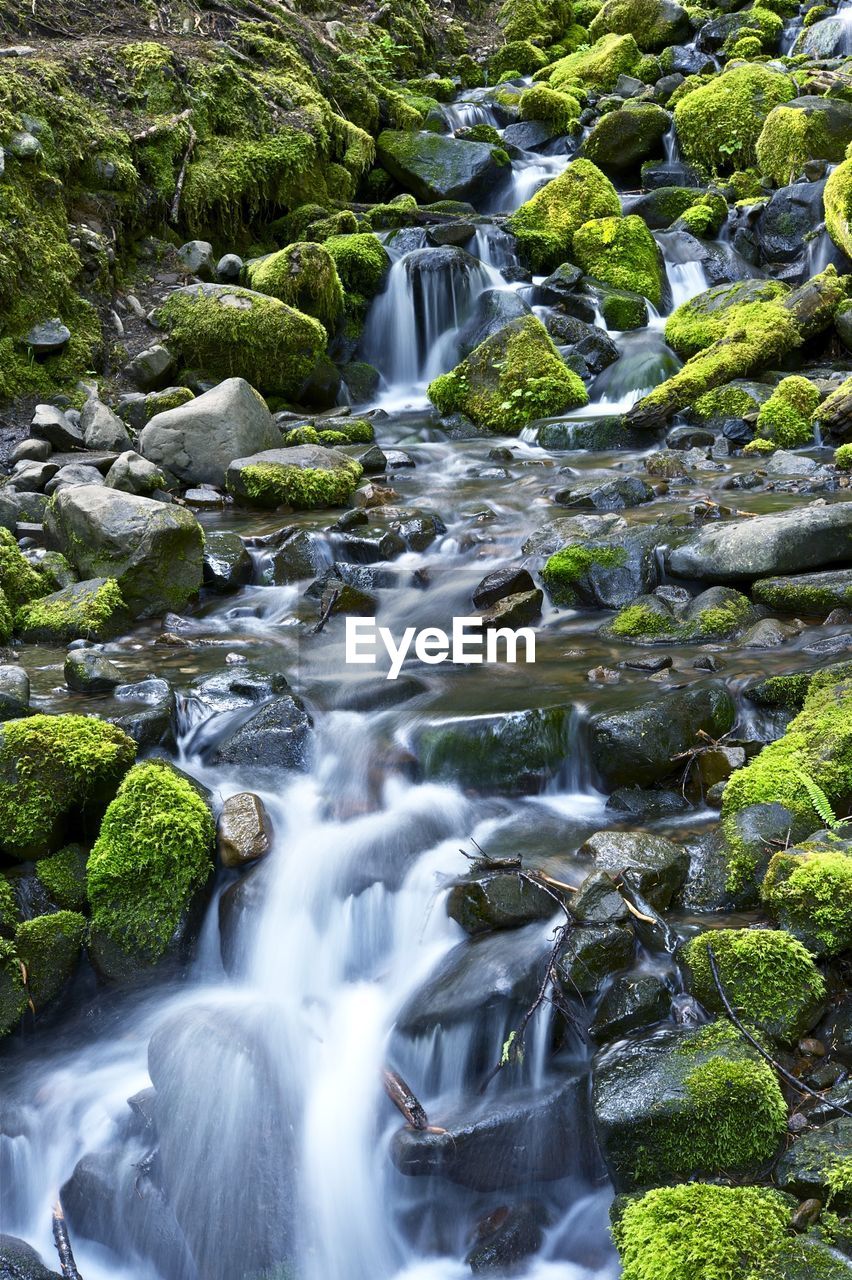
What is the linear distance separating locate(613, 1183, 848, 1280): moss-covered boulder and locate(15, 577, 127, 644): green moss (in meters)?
4.74

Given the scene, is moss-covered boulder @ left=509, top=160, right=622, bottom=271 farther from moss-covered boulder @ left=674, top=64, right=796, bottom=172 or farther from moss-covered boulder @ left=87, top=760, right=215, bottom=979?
moss-covered boulder @ left=87, top=760, right=215, bottom=979

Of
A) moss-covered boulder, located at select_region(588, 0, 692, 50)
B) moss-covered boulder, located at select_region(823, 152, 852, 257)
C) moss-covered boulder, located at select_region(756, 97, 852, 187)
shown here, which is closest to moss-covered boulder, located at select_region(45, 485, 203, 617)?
moss-covered boulder, located at select_region(823, 152, 852, 257)

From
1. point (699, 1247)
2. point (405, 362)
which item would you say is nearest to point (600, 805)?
point (699, 1247)

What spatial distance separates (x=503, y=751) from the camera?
4.90 meters

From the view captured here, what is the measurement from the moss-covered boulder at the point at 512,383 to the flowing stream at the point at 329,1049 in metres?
5.48

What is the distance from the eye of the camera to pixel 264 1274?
10.5 feet

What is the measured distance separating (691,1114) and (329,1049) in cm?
144

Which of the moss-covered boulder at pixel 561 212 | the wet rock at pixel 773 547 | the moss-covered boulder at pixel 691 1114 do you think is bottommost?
the moss-covered boulder at pixel 691 1114

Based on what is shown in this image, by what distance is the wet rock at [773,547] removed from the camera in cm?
605

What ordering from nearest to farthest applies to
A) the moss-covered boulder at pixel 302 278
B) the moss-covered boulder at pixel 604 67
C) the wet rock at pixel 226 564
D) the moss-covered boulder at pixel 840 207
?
the wet rock at pixel 226 564
the moss-covered boulder at pixel 840 207
the moss-covered boulder at pixel 302 278
the moss-covered boulder at pixel 604 67

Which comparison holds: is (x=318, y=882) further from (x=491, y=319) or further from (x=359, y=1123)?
(x=491, y=319)

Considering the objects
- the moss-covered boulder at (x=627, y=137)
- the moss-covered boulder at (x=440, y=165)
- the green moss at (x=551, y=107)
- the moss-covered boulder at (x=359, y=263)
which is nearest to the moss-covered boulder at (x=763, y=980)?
the moss-covered boulder at (x=359, y=263)

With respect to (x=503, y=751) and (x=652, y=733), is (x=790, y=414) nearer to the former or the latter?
(x=652, y=733)

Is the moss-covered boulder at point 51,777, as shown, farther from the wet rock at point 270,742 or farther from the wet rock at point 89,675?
the wet rock at point 89,675
